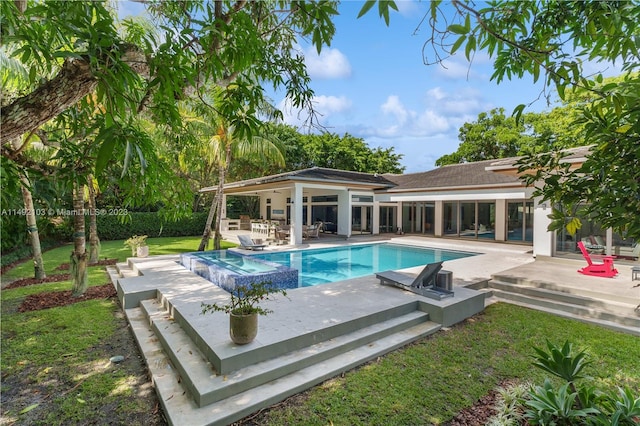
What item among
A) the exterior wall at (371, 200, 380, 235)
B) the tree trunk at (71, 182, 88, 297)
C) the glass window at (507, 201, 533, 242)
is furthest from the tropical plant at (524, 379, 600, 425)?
the exterior wall at (371, 200, 380, 235)

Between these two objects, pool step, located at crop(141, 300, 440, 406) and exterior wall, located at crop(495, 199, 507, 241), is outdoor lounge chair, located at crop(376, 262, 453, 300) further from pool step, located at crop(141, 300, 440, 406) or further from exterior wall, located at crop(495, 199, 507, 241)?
exterior wall, located at crop(495, 199, 507, 241)

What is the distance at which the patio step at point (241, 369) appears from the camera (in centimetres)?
485

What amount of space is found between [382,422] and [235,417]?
7.03 ft

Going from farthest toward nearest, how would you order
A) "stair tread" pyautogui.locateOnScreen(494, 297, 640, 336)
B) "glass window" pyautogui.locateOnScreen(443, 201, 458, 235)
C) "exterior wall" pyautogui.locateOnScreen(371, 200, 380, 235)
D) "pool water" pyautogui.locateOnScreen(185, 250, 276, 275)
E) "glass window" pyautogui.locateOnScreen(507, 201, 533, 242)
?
1. "exterior wall" pyautogui.locateOnScreen(371, 200, 380, 235)
2. "glass window" pyautogui.locateOnScreen(443, 201, 458, 235)
3. "glass window" pyautogui.locateOnScreen(507, 201, 533, 242)
4. "pool water" pyautogui.locateOnScreen(185, 250, 276, 275)
5. "stair tread" pyautogui.locateOnScreen(494, 297, 640, 336)

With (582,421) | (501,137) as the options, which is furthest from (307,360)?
(501,137)

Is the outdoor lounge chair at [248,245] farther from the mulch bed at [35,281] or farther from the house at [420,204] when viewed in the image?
the mulch bed at [35,281]

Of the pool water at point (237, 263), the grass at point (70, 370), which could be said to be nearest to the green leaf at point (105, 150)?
the grass at point (70, 370)

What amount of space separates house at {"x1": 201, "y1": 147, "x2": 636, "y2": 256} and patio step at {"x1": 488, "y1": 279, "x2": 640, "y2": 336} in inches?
250

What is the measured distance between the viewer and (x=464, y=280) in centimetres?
1170

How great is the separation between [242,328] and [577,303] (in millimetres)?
9719

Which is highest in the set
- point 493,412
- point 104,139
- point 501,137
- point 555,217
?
point 501,137

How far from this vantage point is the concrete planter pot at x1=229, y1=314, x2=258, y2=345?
5.80m

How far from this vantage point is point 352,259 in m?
18.8

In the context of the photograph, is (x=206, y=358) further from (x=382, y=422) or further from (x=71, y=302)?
(x=71, y=302)
